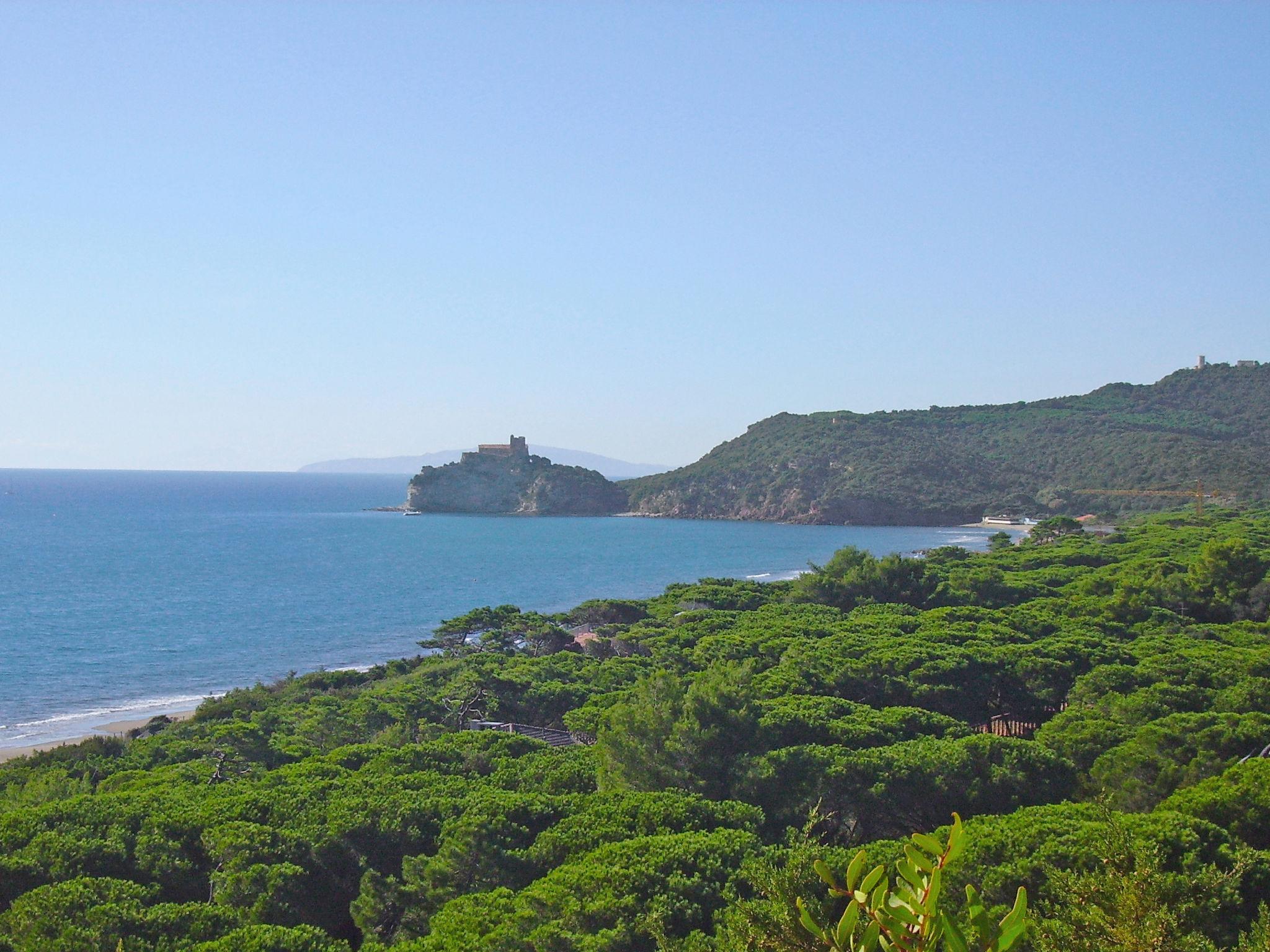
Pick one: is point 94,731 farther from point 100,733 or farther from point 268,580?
point 268,580

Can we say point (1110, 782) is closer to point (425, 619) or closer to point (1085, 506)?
point (425, 619)

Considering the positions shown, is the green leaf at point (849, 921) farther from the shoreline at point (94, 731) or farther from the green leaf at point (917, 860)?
the shoreline at point (94, 731)

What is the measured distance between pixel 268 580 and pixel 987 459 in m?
92.6

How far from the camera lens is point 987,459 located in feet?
410

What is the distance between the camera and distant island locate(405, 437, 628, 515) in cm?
12700

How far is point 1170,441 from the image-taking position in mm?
109062

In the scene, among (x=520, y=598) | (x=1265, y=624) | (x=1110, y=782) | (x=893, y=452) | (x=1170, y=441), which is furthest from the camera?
(x=893, y=452)

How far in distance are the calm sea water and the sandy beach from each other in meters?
0.58

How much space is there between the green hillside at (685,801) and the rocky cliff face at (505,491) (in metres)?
101

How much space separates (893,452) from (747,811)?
115 m

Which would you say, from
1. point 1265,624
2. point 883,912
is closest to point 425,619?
point 1265,624

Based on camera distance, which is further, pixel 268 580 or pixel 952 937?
pixel 268 580

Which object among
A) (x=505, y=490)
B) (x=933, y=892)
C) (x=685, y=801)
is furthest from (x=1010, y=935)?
(x=505, y=490)

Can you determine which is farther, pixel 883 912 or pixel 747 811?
pixel 747 811
